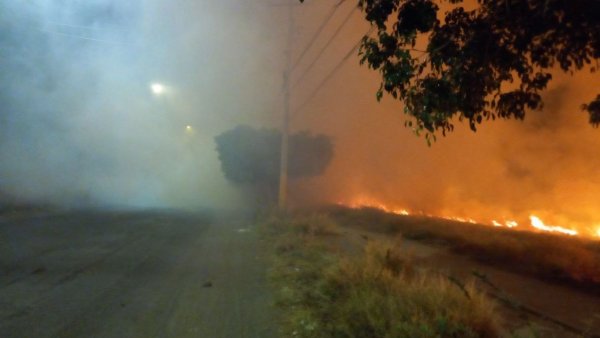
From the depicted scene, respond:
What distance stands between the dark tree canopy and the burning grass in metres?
20.0

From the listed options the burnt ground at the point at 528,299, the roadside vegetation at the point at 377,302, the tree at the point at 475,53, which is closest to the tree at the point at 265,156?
the burnt ground at the point at 528,299

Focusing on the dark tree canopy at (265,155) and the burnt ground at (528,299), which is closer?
the burnt ground at (528,299)

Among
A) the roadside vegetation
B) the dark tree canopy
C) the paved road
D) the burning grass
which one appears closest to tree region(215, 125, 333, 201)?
the dark tree canopy

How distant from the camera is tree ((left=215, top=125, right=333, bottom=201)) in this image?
36312mm

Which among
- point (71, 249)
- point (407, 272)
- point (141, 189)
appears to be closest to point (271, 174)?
point (141, 189)

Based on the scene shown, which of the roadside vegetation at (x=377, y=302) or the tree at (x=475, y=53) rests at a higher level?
the tree at (x=475, y=53)

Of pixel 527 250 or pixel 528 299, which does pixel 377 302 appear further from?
pixel 527 250

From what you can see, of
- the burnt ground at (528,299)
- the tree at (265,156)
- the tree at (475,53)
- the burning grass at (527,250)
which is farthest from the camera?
the tree at (265,156)

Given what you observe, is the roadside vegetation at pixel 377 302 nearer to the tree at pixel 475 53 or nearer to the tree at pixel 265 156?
the tree at pixel 475 53

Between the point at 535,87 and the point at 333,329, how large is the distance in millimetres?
3396

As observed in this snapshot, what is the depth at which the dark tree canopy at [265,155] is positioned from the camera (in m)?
36.3

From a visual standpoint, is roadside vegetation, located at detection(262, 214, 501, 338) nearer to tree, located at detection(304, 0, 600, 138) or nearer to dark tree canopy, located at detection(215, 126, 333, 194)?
tree, located at detection(304, 0, 600, 138)

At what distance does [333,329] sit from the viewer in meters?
5.66

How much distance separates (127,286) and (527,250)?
9041 millimetres
